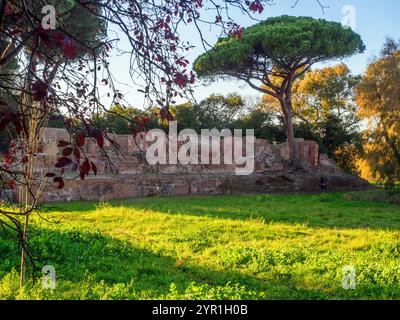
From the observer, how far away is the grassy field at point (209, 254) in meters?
4.51

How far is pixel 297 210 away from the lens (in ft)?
39.2

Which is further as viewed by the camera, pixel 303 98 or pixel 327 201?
pixel 303 98

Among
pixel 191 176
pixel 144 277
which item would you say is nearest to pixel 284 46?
pixel 191 176

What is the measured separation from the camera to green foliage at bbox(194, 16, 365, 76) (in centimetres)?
1895

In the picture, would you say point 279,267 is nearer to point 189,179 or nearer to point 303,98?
point 189,179

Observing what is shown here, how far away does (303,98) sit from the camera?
1150 inches

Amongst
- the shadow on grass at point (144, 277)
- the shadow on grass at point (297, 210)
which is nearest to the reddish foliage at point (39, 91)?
the shadow on grass at point (144, 277)

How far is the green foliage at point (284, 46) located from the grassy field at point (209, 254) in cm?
1040

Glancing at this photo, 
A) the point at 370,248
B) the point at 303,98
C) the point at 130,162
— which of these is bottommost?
the point at 370,248

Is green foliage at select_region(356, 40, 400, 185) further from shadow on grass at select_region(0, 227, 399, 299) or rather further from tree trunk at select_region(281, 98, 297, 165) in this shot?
shadow on grass at select_region(0, 227, 399, 299)

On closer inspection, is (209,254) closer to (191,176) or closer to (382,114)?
(191,176)

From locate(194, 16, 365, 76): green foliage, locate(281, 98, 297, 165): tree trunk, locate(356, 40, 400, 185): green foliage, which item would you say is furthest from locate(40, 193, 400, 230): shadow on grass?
locate(194, 16, 365, 76): green foliage
